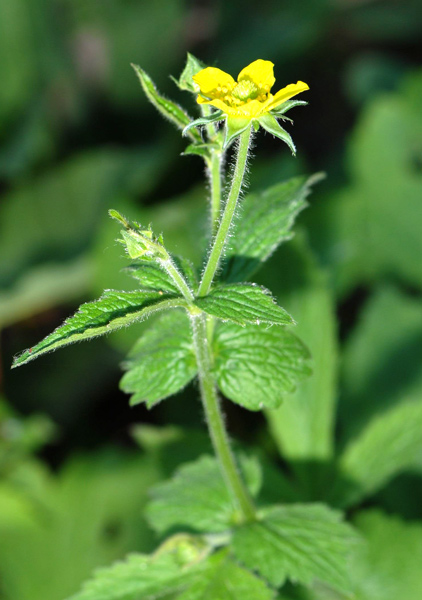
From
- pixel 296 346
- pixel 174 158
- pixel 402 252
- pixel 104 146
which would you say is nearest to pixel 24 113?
pixel 104 146

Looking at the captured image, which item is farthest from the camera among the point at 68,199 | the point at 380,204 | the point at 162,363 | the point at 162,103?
the point at 68,199

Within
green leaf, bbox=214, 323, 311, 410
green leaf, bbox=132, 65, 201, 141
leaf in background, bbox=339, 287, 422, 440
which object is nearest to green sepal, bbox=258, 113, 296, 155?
green leaf, bbox=132, 65, 201, 141

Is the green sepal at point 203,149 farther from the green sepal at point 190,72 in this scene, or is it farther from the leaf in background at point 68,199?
the leaf in background at point 68,199

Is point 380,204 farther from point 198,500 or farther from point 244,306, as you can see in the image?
point 244,306

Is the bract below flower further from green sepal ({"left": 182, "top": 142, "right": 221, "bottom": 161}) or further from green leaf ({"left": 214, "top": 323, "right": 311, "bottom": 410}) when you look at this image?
green leaf ({"left": 214, "top": 323, "right": 311, "bottom": 410})

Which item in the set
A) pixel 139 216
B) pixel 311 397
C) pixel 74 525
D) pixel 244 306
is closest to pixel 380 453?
pixel 311 397

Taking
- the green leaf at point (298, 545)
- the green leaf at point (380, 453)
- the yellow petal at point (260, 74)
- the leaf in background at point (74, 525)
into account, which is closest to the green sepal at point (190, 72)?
the yellow petal at point (260, 74)
